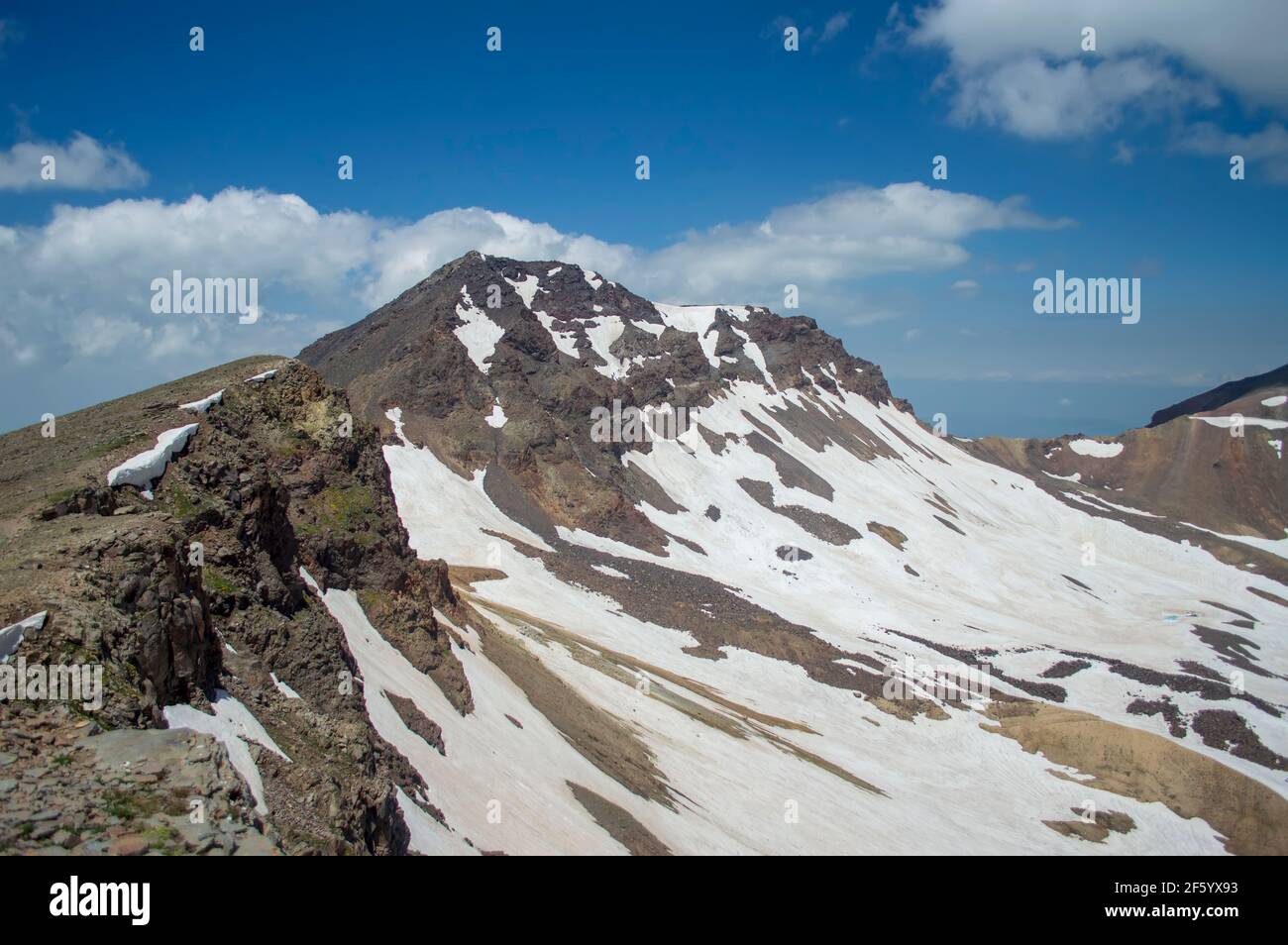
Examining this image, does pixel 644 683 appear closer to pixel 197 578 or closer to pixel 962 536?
pixel 197 578

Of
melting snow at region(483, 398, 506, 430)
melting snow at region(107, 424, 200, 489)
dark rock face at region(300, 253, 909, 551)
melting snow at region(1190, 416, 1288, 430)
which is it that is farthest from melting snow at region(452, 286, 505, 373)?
melting snow at region(1190, 416, 1288, 430)

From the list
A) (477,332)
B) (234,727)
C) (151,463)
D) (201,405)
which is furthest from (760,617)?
(477,332)

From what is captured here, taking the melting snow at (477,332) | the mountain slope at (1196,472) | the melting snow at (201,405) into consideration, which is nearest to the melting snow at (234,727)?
the melting snow at (201,405)

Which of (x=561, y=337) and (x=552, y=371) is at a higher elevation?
(x=561, y=337)

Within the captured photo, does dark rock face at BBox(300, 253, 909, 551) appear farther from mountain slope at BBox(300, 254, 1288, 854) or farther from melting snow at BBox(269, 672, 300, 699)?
melting snow at BBox(269, 672, 300, 699)

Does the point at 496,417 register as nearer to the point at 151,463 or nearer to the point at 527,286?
the point at 527,286

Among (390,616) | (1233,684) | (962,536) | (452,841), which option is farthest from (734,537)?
(452,841)
